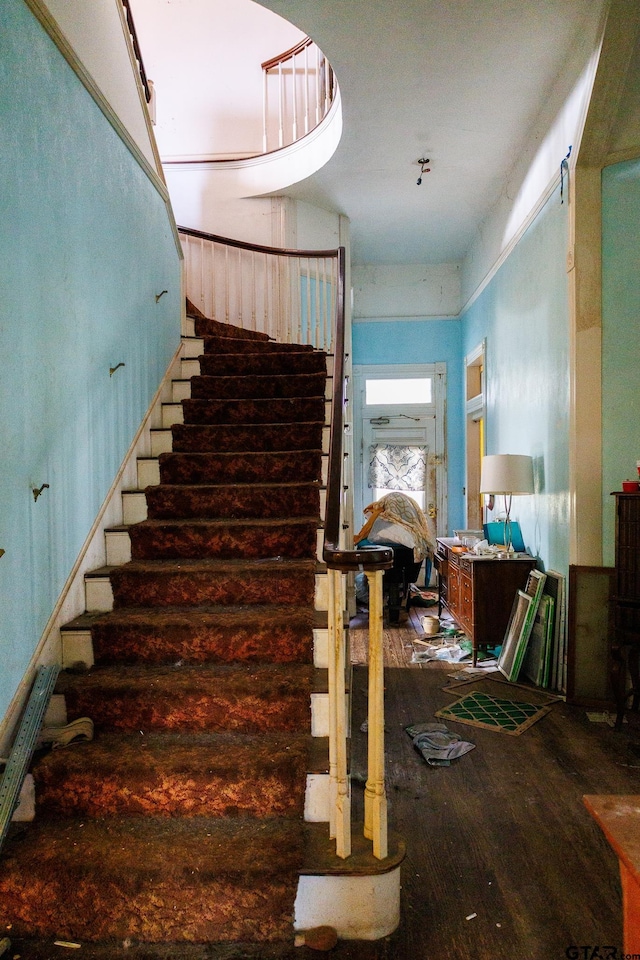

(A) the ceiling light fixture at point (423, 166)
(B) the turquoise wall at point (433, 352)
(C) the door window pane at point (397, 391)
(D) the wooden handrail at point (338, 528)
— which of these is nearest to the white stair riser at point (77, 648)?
(D) the wooden handrail at point (338, 528)

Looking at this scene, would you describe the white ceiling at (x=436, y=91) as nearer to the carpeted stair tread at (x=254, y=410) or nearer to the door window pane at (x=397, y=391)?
the door window pane at (x=397, y=391)

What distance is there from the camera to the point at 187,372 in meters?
4.34

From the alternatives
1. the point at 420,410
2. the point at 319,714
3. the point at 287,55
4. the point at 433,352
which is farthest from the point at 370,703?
the point at 287,55

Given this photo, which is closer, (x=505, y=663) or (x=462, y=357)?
(x=505, y=663)

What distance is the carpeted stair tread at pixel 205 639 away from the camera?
7.88ft

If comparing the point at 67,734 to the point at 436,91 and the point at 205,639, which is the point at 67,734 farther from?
the point at 436,91

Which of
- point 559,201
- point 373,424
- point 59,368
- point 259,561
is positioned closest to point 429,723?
point 259,561

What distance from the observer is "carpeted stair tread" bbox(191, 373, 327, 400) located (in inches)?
160

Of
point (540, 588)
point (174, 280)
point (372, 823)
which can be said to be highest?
point (174, 280)

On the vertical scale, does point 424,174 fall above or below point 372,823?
above

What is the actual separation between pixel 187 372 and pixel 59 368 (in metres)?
2.01

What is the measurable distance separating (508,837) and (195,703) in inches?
52.0

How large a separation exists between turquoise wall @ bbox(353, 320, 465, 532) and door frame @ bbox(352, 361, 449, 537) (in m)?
0.06

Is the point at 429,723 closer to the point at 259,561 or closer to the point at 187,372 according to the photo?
the point at 259,561
